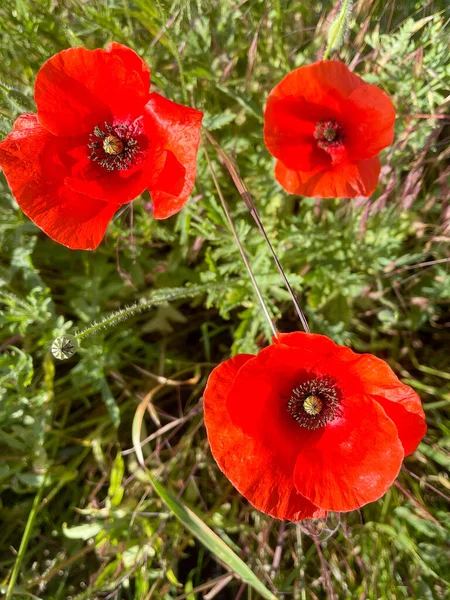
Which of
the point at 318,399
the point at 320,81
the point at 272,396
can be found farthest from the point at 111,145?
the point at 318,399

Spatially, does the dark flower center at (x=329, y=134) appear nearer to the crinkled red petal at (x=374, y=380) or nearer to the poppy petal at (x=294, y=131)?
the poppy petal at (x=294, y=131)

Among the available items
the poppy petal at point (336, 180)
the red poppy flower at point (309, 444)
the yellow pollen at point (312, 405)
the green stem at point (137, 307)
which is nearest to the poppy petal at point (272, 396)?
the red poppy flower at point (309, 444)

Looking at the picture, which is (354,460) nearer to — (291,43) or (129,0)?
(291,43)

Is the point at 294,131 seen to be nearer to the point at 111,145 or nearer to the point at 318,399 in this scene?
the point at 111,145

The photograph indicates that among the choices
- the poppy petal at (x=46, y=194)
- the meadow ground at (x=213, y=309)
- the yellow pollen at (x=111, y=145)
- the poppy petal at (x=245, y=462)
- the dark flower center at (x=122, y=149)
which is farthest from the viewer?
the meadow ground at (x=213, y=309)

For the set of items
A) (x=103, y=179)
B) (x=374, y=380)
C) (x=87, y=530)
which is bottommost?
(x=87, y=530)
